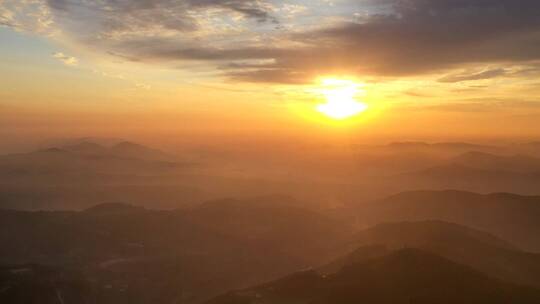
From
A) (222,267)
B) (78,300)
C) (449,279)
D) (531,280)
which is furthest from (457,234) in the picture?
(78,300)

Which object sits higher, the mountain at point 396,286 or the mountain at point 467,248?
the mountain at point 396,286

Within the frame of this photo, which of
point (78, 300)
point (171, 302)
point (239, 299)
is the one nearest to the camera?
point (239, 299)

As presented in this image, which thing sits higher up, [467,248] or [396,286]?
[396,286]

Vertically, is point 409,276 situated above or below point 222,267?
above

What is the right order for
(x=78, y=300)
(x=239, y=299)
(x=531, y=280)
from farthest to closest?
(x=78, y=300), (x=531, y=280), (x=239, y=299)

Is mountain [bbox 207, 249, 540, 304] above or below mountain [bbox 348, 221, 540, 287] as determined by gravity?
above

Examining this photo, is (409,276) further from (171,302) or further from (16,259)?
(16,259)

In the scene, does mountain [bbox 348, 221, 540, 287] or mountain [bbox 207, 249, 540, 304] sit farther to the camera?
mountain [bbox 348, 221, 540, 287]

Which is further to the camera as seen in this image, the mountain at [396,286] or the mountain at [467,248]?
the mountain at [467,248]
